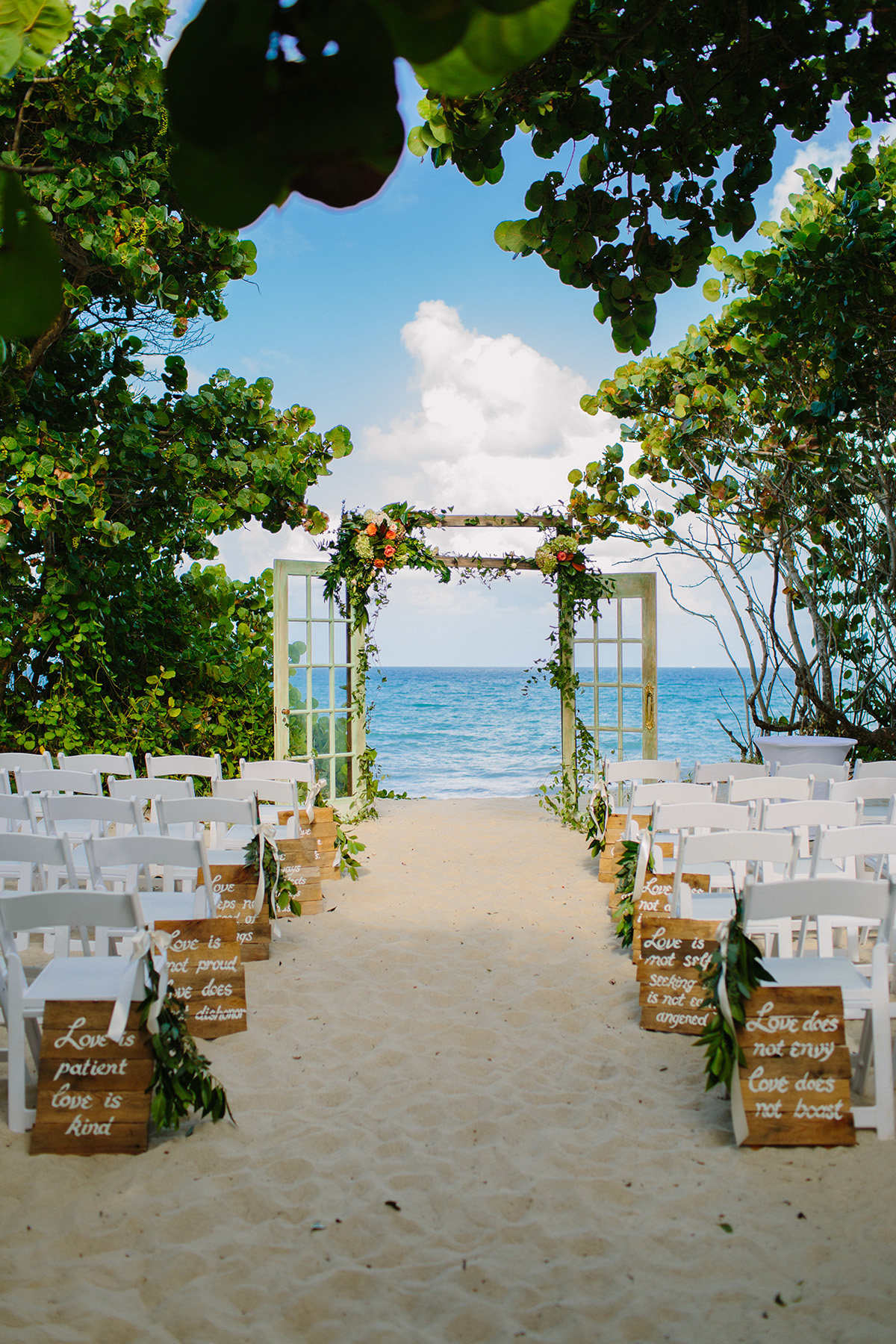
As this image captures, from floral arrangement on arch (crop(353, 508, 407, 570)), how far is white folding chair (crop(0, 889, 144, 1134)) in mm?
4974

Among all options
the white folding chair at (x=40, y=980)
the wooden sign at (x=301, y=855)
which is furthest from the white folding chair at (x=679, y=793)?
the white folding chair at (x=40, y=980)

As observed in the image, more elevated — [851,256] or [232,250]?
[232,250]

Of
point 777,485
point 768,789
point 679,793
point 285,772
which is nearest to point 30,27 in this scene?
point 768,789

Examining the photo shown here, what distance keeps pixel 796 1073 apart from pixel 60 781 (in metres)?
3.98

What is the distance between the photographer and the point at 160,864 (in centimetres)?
337

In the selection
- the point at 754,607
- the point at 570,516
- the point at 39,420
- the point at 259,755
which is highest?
the point at 39,420

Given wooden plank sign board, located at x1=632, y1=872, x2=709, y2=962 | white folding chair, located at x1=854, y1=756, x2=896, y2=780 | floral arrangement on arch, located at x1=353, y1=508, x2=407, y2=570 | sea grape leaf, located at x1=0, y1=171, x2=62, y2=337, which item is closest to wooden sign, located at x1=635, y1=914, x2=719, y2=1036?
wooden plank sign board, located at x1=632, y1=872, x2=709, y2=962

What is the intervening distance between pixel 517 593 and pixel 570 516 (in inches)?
1086

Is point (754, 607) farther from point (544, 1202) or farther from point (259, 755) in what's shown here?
point (544, 1202)

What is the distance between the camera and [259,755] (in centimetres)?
751

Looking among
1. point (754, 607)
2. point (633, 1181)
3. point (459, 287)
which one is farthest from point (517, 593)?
point (633, 1181)

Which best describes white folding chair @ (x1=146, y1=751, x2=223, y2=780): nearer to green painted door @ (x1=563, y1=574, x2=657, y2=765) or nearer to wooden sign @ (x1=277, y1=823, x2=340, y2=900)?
wooden sign @ (x1=277, y1=823, x2=340, y2=900)

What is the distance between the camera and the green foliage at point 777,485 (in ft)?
20.9

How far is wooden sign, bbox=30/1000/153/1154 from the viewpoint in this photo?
240 centimetres
